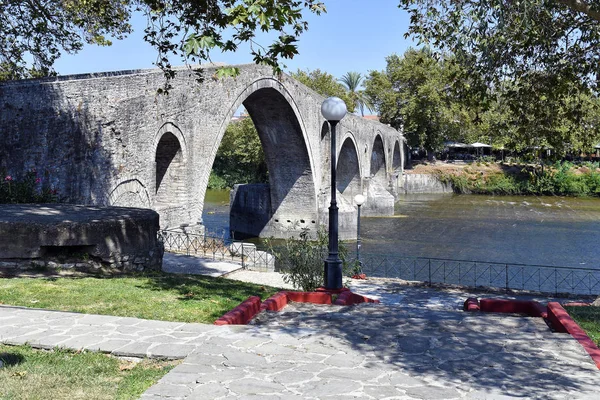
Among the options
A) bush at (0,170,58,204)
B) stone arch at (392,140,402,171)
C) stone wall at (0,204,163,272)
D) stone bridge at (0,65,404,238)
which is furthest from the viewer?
stone arch at (392,140,402,171)

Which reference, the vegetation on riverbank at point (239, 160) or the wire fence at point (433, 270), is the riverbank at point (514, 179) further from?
the wire fence at point (433, 270)

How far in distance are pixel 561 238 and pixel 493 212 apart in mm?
10772

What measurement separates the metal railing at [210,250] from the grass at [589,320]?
9049mm

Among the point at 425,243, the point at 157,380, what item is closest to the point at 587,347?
the point at 157,380

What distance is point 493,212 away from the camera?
36.4 metres

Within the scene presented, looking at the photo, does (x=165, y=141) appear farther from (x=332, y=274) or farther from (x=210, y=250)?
(x=332, y=274)

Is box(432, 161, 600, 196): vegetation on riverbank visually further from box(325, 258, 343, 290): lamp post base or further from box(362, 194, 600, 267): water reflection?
box(325, 258, 343, 290): lamp post base

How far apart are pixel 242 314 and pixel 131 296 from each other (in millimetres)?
1504

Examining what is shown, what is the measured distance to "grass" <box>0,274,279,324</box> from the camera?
5.71 m

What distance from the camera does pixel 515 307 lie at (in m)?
6.57

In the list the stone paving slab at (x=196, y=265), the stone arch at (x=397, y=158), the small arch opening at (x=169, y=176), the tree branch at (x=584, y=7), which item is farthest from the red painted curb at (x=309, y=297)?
the stone arch at (x=397, y=158)

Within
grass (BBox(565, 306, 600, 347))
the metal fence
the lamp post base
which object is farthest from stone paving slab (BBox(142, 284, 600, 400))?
the metal fence

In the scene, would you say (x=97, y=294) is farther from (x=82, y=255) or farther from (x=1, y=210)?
(x=1, y=210)

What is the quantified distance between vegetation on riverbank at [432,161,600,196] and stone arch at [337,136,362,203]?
13.6 m
